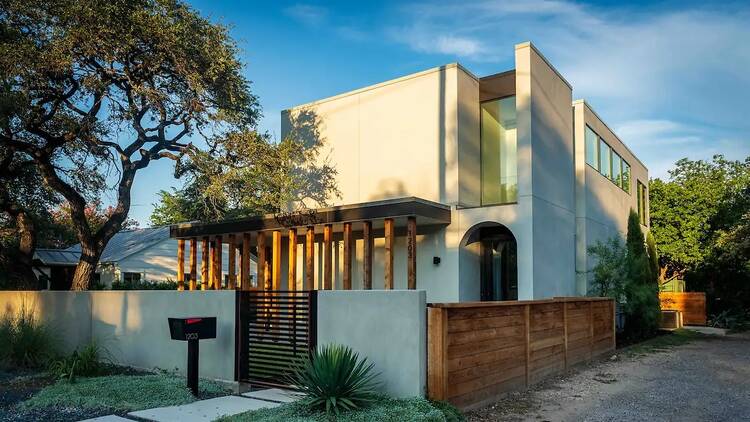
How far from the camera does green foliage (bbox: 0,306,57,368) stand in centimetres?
1050

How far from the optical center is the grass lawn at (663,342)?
1408 centimetres

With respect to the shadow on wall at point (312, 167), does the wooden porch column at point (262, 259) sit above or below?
below

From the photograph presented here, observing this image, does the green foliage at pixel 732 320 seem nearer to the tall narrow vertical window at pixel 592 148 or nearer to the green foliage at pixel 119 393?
the tall narrow vertical window at pixel 592 148

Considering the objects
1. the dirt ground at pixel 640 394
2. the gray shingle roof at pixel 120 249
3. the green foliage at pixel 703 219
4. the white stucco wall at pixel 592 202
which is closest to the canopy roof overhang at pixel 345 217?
the dirt ground at pixel 640 394

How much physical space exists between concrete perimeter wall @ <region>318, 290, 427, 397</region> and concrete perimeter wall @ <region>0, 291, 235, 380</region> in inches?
78.8

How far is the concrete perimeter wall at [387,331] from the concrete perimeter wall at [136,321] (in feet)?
6.57

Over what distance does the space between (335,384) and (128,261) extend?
74.3 ft

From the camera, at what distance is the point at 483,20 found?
1459 centimetres

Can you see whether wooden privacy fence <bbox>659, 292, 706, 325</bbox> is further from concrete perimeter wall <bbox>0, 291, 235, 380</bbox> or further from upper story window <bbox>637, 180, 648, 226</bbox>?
concrete perimeter wall <bbox>0, 291, 235, 380</bbox>

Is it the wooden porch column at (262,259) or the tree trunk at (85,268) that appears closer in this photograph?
the tree trunk at (85,268)

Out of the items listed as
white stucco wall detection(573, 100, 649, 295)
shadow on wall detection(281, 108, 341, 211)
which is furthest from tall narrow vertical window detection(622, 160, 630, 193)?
shadow on wall detection(281, 108, 341, 211)

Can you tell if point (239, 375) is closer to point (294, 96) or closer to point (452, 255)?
point (452, 255)

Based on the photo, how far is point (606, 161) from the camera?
67.4 feet

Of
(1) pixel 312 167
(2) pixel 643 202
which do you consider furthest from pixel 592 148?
(1) pixel 312 167
